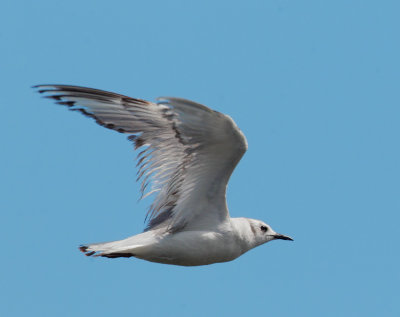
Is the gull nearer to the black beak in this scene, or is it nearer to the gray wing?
the gray wing

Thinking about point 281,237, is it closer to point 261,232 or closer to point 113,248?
point 261,232

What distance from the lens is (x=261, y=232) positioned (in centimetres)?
880

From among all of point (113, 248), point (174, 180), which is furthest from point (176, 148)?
point (113, 248)

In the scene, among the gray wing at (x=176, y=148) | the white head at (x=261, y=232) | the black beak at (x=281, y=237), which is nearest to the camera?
the gray wing at (x=176, y=148)

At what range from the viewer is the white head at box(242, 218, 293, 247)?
870 cm

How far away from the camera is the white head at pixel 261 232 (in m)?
8.70

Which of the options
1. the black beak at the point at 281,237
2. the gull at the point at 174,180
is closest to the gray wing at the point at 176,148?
the gull at the point at 174,180

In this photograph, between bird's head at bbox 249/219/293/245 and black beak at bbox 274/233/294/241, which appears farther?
black beak at bbox 274/233/294/241

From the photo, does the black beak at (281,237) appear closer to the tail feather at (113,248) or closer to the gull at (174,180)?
the gull at (174,180)

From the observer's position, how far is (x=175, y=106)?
6.97 meters

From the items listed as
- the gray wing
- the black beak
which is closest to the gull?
the gray wing

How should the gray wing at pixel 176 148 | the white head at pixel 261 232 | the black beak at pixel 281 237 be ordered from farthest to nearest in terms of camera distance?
1. the black beak at pixel 281 237
2. the white head at pixel 261 232
3. the gray wing at pixel 176 148

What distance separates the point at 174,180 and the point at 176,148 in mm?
355

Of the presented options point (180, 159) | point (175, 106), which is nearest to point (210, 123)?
point (175, 106)
